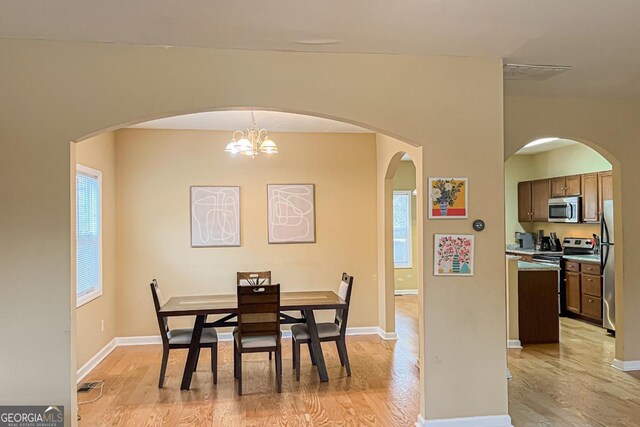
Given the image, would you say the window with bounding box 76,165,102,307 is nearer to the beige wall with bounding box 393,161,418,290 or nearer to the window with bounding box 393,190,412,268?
the beige wall with bounding box 393,161,418,290

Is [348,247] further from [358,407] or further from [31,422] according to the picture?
[31,422]

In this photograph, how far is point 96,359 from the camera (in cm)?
498

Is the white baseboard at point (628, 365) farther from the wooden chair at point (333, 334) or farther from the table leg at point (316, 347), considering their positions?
the table leg at point (316, 347)

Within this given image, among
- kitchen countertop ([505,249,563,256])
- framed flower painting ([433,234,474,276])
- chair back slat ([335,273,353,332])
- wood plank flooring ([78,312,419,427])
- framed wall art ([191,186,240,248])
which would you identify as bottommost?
wood plank flooring ([78,312,419,427])

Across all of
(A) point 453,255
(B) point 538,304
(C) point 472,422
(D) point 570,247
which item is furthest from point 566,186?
(C) point 472,422

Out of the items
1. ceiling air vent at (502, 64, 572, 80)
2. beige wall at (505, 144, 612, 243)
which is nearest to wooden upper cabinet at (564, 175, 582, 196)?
beige wall at (505, 144, 612, 243)

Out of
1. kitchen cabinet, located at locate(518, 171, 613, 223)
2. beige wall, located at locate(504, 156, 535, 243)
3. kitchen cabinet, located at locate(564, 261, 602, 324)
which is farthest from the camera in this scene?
beige wall, located at locate(504, 156, 535, 243)

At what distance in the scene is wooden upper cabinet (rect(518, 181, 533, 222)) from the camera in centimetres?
828

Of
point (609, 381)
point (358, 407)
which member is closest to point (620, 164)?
point (609, 381)

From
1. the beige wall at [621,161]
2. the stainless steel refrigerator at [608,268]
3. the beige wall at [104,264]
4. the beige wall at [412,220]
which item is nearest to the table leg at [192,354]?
the beige wall at [104,264]

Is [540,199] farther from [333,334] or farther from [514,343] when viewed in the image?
[333,334]

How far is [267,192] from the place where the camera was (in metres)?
6.03

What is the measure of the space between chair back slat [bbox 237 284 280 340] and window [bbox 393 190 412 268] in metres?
5.74

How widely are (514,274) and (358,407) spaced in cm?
257
